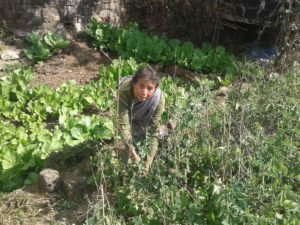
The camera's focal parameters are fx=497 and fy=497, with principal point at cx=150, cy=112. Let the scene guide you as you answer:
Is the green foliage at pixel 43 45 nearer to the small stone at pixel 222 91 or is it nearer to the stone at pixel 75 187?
the small stone at pixel 222 91

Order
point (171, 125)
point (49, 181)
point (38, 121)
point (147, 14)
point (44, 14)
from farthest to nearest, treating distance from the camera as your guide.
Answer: point (147, 14)
point (44, 14)
point (38, 121)
point (171, 125)
point (49, 181)

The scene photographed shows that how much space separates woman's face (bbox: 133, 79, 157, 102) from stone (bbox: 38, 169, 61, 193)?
1.07 metres

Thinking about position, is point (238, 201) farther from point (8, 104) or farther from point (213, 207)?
point (8, 104)

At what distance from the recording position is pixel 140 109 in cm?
405

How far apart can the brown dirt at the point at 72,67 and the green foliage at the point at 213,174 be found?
8.76ft

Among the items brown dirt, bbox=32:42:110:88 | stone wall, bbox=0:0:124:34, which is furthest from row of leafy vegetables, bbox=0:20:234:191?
stone wall, bbox=0:0:124:34

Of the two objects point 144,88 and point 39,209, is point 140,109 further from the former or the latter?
point 39,209

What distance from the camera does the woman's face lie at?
146 inches

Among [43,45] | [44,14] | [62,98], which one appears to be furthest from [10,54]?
[62,98]

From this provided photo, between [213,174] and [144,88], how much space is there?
2.70 ft

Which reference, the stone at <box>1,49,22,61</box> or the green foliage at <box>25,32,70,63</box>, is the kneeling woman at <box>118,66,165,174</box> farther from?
the stone at <box>1,49,22,61</box>

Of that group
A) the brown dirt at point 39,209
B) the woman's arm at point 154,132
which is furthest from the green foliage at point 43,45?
the woman's arm at point 154,132

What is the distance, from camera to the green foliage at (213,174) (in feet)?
10.2

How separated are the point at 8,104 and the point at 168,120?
2.18 m
